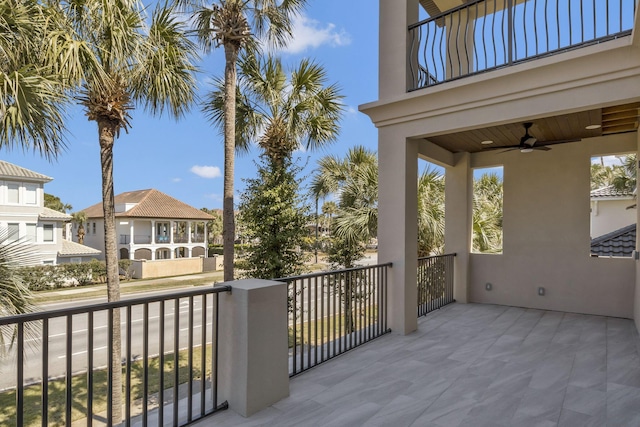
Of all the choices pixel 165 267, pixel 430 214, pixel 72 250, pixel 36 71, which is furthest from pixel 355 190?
pixel 72 250

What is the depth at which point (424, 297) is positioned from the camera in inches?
223

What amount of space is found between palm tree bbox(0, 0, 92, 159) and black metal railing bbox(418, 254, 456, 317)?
5185 mm

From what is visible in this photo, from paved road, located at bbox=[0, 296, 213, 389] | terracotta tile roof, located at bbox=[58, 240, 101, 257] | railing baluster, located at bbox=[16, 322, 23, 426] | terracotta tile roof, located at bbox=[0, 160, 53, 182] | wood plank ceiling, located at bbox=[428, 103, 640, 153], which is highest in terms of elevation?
terracotta tile roof, located at bbox=[0, 160, 53, 182]

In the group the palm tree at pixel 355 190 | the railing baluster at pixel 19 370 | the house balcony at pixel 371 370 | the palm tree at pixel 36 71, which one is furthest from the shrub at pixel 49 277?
the railing baluster at pixel 19 370

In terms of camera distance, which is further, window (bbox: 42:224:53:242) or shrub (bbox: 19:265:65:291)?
window (bbox: 42:224:53:242)

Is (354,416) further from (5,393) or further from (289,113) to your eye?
(5,393)

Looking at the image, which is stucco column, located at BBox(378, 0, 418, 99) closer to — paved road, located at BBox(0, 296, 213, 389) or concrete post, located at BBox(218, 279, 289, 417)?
concrete post, located at BBox(218, 279, 289, 417)

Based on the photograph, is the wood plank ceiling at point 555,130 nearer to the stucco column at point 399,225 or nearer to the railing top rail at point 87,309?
the stucco column at point 399,225

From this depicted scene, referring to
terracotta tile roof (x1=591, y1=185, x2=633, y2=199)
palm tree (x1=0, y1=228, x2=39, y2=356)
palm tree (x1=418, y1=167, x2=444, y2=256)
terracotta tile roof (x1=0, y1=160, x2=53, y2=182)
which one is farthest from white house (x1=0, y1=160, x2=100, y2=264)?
terracotta tile roof (x1=591, y1=185, x2=633, y2=199)

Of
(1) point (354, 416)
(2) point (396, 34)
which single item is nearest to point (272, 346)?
(1) point (354, 416)

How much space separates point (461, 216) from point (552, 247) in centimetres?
147

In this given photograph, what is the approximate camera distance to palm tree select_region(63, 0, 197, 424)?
4.64 m

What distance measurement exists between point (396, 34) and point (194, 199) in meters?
28.3

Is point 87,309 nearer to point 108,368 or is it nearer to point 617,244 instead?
point 108,368
